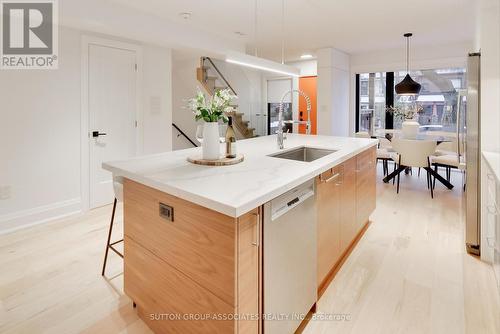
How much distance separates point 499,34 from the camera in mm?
2402

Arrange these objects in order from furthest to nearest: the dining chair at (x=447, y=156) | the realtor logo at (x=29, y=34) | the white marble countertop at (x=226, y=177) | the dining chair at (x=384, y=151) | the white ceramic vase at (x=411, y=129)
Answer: the dining chair at (x=384, y=151)
the white ceramic vase at (x=411, y=129)
the dining chair at (x=447, y=156)
the realtor logo at (x=29, y=34)
the white marble countertop at (x=226, y=177)

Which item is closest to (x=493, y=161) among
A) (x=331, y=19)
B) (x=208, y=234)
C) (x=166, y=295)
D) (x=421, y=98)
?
(x=208, y=234)

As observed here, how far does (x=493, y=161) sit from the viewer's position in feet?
7.18

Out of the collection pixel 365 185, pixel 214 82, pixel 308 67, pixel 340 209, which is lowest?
pixel 340 209

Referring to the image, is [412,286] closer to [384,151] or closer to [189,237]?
[189,237]

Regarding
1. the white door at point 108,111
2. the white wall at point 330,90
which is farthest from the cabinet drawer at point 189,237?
the white wall at point 330,90

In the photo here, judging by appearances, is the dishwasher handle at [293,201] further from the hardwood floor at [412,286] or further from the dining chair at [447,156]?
the dining chair at [447,156]

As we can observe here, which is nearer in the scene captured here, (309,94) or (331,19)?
(331,19)

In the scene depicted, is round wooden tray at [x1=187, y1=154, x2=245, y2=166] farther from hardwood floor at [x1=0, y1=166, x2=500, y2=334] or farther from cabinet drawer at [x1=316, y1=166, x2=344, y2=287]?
hardwood floor at [x1=0, y1=166, x2=500, y2=334]

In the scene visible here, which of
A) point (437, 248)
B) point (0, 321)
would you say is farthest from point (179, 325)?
point (437, 248)

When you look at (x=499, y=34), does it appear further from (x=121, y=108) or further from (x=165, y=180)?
(x=121, y=108)

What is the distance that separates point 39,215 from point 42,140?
834 mm

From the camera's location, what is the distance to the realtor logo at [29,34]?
3141 mm

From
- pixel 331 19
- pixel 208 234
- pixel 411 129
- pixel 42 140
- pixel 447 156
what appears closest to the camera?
pixel 208 234
